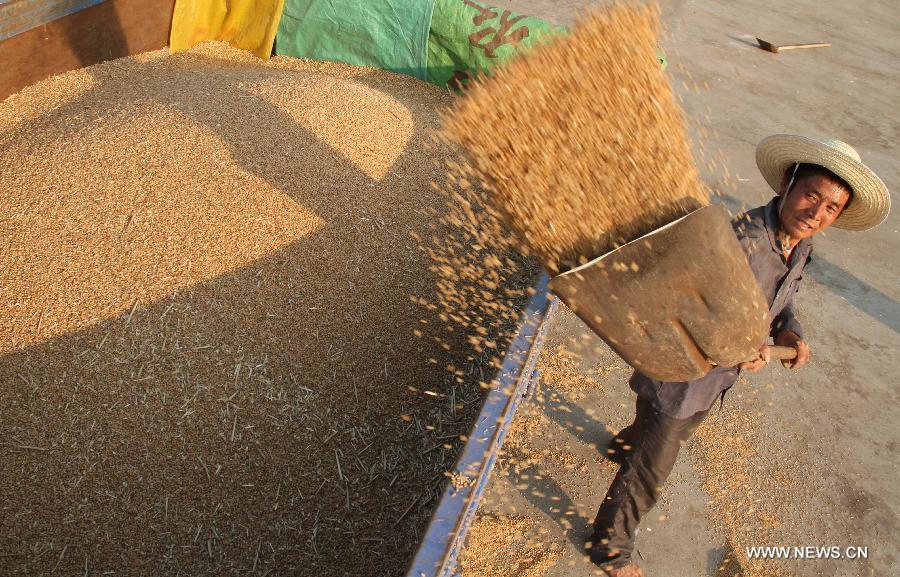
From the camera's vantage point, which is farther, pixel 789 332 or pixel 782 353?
pixel 789 332

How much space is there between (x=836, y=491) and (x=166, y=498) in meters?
2.46

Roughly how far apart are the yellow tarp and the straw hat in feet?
11.0

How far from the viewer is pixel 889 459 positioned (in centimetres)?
292

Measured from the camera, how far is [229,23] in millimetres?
4555

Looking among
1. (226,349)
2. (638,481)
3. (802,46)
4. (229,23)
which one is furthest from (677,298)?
(802,46)

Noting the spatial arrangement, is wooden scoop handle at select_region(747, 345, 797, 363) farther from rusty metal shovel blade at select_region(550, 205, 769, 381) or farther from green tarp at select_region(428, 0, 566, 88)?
green tarp at select_region(428, 0, 566, 88)

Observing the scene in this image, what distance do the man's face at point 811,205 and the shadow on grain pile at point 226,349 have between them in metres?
1.19

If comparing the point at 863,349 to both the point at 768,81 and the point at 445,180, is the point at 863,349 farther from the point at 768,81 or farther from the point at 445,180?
the point at 768,81

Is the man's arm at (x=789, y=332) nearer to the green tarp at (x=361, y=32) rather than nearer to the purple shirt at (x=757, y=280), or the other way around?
the purple shirt at (x=757, y=280)

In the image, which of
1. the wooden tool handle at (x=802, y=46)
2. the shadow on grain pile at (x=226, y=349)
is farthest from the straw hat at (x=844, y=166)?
the wooden tool handle at (x=802, y=46)

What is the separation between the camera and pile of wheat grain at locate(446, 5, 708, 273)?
1.77m

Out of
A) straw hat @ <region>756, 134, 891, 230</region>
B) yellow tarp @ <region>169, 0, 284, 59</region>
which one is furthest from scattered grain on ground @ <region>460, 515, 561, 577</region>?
yellow tarp @ <region>169, 0, 284, 59</region>

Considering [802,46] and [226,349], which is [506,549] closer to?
[226,349]

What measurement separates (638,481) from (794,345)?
0.63 m
